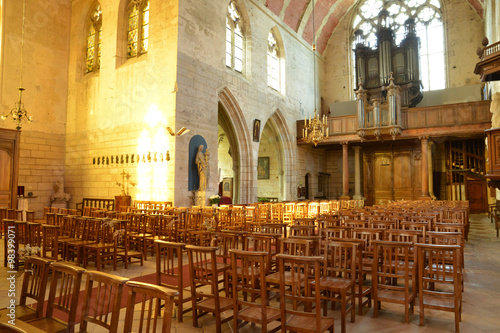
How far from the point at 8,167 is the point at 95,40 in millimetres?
7853

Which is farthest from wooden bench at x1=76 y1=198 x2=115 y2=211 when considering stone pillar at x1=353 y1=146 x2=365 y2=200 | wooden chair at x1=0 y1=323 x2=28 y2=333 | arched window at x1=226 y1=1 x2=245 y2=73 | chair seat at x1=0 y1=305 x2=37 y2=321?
wooden chair at x1=0 y1=323 x2=28 y2=333

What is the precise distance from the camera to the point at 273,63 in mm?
18062

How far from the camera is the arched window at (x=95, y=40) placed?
51.3ft

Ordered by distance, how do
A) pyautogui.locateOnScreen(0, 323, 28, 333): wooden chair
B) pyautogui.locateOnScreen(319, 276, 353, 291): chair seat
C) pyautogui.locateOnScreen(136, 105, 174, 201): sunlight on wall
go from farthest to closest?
pyautogui.locateOnScreen(136, 105, 174, 201): sunlight on wall
pyautogui.locateOnScreen(319, 276, 353, 291): chair seat
pyautogui.locateOnScreen(0, 323, 28, 333): wooden chair

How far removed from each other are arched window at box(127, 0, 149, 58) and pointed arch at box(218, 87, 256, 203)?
13.6ft

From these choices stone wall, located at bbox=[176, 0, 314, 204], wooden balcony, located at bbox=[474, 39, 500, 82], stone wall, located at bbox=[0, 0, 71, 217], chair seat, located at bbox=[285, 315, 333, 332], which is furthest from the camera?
stone wall, located at bbox=[0, 0, 71, 217]

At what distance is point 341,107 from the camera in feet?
70.6

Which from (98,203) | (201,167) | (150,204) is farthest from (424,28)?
Answer: (98,203)

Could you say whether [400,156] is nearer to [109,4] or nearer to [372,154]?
[372,154]

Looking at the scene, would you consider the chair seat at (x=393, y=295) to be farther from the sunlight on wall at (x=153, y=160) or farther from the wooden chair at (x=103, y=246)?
the sunlight on wall at (x=153, y=160)

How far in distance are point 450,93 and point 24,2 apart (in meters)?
20.5

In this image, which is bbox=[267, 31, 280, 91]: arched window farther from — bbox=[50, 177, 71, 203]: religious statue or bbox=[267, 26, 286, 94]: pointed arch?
bbox=[50, 177, 71, 203]: religious statue

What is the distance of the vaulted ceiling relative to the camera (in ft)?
58.7

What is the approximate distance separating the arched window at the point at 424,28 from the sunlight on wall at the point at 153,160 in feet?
48.2
